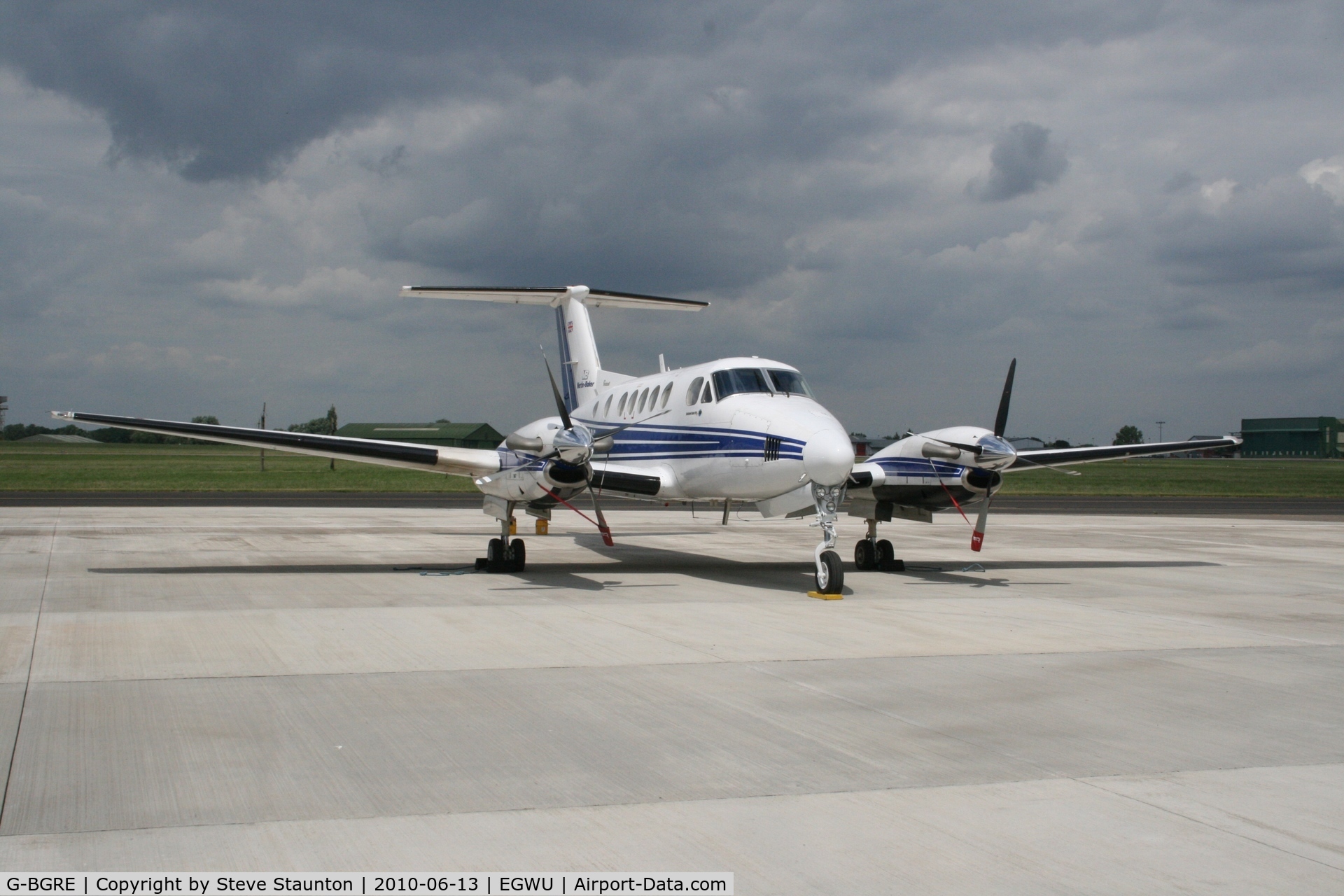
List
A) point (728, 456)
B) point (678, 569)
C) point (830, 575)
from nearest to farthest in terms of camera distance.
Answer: point (830, 575), point (728, 456), point (678, 569)

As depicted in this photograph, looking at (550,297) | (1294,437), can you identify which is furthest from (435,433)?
(1294,437)

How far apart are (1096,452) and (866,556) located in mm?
4372

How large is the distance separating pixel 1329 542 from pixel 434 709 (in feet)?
77.8

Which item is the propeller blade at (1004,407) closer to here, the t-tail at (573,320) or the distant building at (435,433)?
the t-tail at (573,320)

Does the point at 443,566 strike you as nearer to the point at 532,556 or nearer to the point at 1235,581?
the point at 532,556

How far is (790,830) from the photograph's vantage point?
4.83m

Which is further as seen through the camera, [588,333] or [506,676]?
[588,333]

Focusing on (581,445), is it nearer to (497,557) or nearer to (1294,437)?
(497,557)

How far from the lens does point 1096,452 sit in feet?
58.5

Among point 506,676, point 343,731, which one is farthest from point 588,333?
point 343,731

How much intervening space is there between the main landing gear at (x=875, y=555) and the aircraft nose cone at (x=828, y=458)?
4560 millimetres

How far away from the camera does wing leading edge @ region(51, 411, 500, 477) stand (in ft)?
50.1

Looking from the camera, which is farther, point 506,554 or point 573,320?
point 573,320

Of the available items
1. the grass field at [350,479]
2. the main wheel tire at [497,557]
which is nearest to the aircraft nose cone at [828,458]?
the main wheel tire at [497,557]
